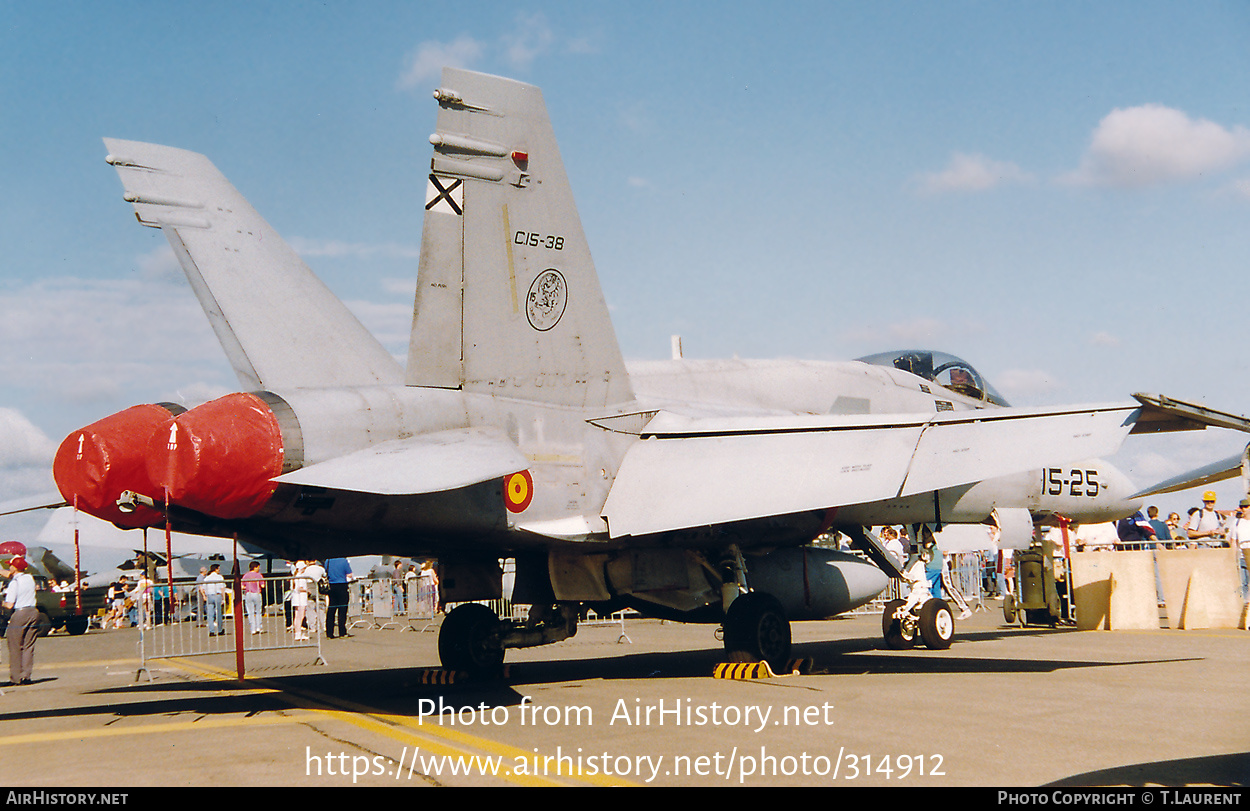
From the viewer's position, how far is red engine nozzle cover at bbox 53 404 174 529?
25.2 ft

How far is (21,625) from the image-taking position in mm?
14094

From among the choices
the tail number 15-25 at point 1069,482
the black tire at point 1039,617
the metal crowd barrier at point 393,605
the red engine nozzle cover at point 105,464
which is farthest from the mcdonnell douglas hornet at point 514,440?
the metal crowd barrier at point 393,605

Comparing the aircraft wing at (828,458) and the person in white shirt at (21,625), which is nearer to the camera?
the aircraft wing at (828,458)

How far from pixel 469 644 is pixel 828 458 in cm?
449

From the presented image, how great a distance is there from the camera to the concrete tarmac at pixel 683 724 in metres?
5.80

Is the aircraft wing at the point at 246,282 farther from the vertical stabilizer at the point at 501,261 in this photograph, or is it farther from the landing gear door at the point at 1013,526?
the landing gear door at the point at 1013,526

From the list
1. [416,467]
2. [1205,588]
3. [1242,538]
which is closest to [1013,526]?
[1242,538]

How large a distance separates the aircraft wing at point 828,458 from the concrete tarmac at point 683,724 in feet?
5.68

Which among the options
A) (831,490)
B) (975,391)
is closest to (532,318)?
(831,490)

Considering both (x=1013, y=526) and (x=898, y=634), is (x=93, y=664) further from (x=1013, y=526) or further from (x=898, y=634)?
(x=1013, y=526)

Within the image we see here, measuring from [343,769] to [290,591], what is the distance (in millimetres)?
15050
